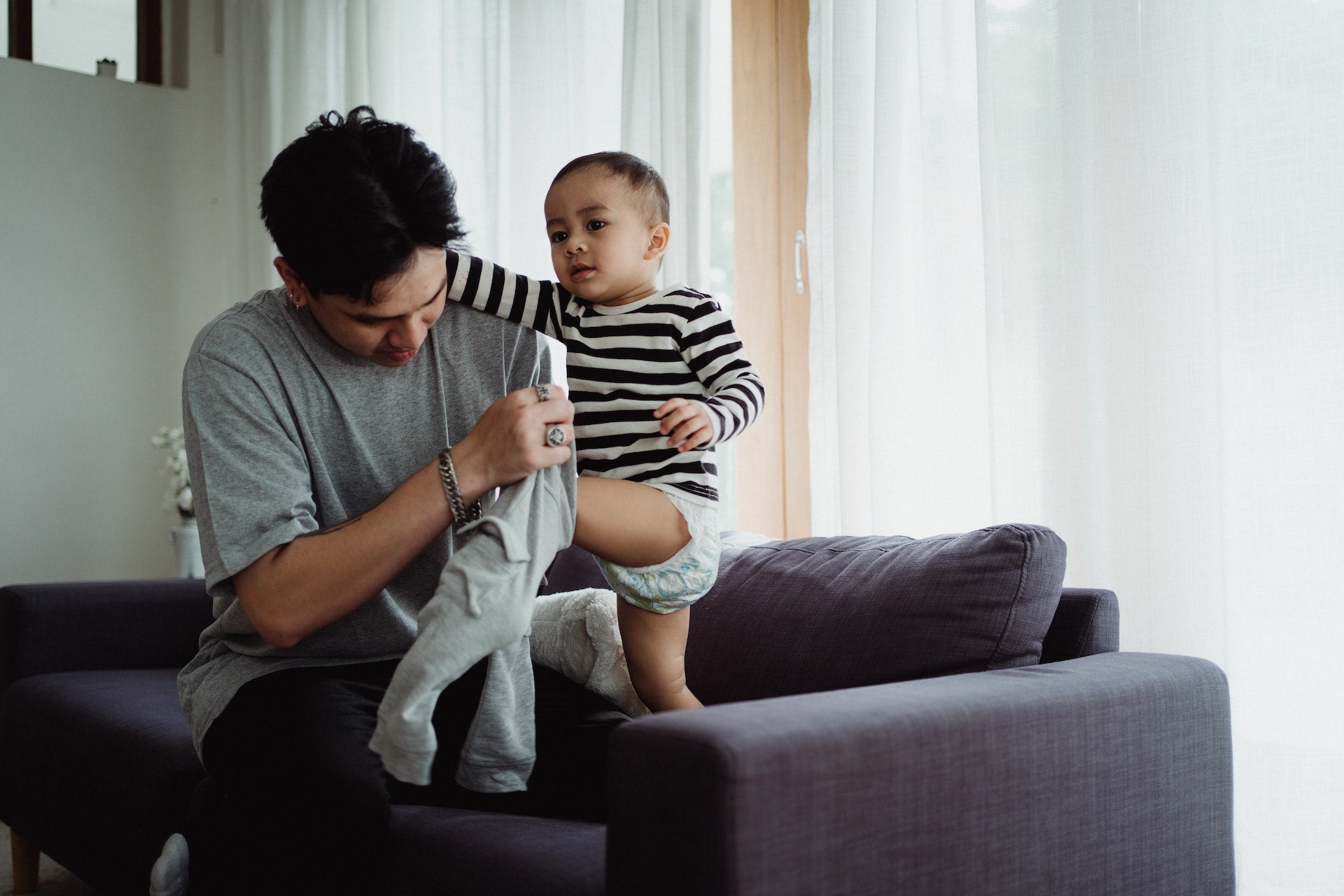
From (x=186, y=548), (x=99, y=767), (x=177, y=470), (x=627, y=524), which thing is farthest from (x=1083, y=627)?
(x=177, y=470)

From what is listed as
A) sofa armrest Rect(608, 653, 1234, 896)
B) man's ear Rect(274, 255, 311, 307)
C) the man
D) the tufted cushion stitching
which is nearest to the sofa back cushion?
the tufted cushion stitching

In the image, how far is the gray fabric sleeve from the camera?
127cm

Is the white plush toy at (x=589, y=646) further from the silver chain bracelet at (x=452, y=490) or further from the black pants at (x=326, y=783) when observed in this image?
the silver chain bracelet at (x=452, y=490)

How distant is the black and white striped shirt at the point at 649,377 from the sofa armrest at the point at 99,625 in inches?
56.6

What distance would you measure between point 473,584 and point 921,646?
1.98ft

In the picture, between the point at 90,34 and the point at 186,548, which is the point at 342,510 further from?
the point at 90,34

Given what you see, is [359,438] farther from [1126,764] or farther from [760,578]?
[1126,764]

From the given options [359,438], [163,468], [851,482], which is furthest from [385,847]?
[163,468]

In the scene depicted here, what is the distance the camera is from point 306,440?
1393mm

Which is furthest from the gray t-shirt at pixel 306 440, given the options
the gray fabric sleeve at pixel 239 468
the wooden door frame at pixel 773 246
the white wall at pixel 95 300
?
the white wall at pixel 95 300

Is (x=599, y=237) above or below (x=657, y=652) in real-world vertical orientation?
above

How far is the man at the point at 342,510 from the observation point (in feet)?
4.06

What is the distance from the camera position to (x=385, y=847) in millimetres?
1244

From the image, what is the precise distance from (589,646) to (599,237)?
23.3 inches
